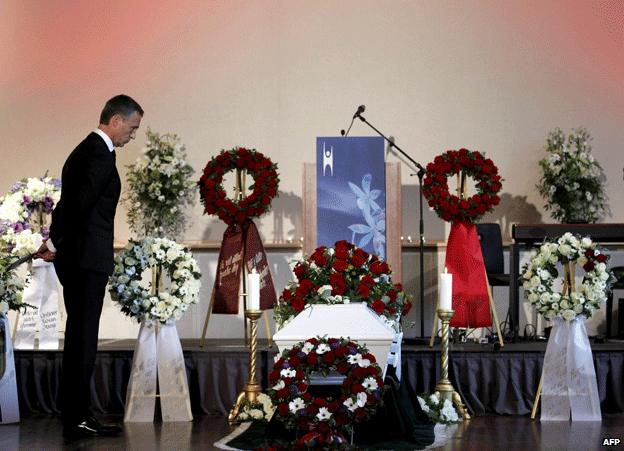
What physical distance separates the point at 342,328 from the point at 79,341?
4.90 feet

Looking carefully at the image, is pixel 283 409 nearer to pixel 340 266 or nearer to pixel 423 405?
pixel 340 266

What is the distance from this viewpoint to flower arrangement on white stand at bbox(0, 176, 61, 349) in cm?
743

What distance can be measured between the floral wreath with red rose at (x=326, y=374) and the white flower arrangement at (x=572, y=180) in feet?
15.0

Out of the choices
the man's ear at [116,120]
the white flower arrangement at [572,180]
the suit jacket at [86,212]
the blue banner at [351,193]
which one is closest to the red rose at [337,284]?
the suit jacket at [86,212]

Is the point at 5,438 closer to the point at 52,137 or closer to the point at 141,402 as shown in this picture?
the point at 141,402

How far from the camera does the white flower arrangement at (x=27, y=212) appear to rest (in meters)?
7.38

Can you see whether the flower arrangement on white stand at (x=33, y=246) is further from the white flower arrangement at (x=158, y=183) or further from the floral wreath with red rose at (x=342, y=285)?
the floral wreath with red rose at (x=342, y=285)

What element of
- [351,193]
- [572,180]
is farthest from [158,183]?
[572,180]

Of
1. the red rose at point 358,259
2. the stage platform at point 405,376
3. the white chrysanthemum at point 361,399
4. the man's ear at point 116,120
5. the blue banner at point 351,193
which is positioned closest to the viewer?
the white chrysanthemum at point 361,399

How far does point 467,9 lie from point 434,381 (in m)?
3.89

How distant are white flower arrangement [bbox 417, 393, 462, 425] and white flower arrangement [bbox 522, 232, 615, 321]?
0.83 metres

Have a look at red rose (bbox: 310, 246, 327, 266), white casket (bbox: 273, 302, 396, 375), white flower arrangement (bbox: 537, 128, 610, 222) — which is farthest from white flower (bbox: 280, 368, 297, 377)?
white flower arrangement (bbox: 537, 128, 610, 222)

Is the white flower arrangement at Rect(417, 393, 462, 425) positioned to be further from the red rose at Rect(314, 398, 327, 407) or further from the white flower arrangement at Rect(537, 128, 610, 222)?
the white flower arrangement at Rect(537, 128, 610, 222)

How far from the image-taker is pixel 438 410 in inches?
233
